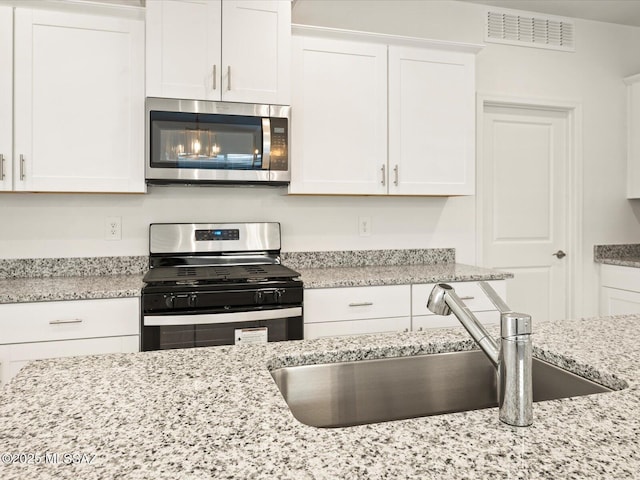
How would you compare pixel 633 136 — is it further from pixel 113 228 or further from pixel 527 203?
pixel 113 228

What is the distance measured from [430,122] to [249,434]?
248 centimetres

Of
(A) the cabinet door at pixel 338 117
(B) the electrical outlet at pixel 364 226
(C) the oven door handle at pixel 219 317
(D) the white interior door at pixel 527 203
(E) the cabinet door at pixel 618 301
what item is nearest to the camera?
(C) the oven door handle at pixel 219 317

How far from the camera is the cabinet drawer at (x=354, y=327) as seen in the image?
2.40 meters

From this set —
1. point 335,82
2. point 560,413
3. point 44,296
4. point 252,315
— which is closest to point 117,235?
point 44,296

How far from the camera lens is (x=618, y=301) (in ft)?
11.4

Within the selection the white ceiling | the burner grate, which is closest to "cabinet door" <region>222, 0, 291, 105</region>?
the burner grate

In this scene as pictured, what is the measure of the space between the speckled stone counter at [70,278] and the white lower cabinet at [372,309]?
85 centimetres

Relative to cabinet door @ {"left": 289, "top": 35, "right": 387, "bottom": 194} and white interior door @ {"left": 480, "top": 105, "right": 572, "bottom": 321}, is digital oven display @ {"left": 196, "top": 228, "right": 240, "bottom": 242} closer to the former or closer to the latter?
cabinet door @ {"left": 289, "top": 35, "right": 387, "bottom": 194}

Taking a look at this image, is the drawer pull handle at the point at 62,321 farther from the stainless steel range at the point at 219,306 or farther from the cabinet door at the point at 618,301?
the cabinet door at the point at 618,301

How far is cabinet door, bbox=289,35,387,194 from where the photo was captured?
264 centimetres

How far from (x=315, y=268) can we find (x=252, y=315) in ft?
2.68

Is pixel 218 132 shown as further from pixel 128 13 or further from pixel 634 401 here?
pixel 634 401

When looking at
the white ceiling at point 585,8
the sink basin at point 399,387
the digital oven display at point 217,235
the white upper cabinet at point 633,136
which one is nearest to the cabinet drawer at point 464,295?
the digital oven display at point 217,235

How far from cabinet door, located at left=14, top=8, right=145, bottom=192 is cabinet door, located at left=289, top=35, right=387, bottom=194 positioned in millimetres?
829
